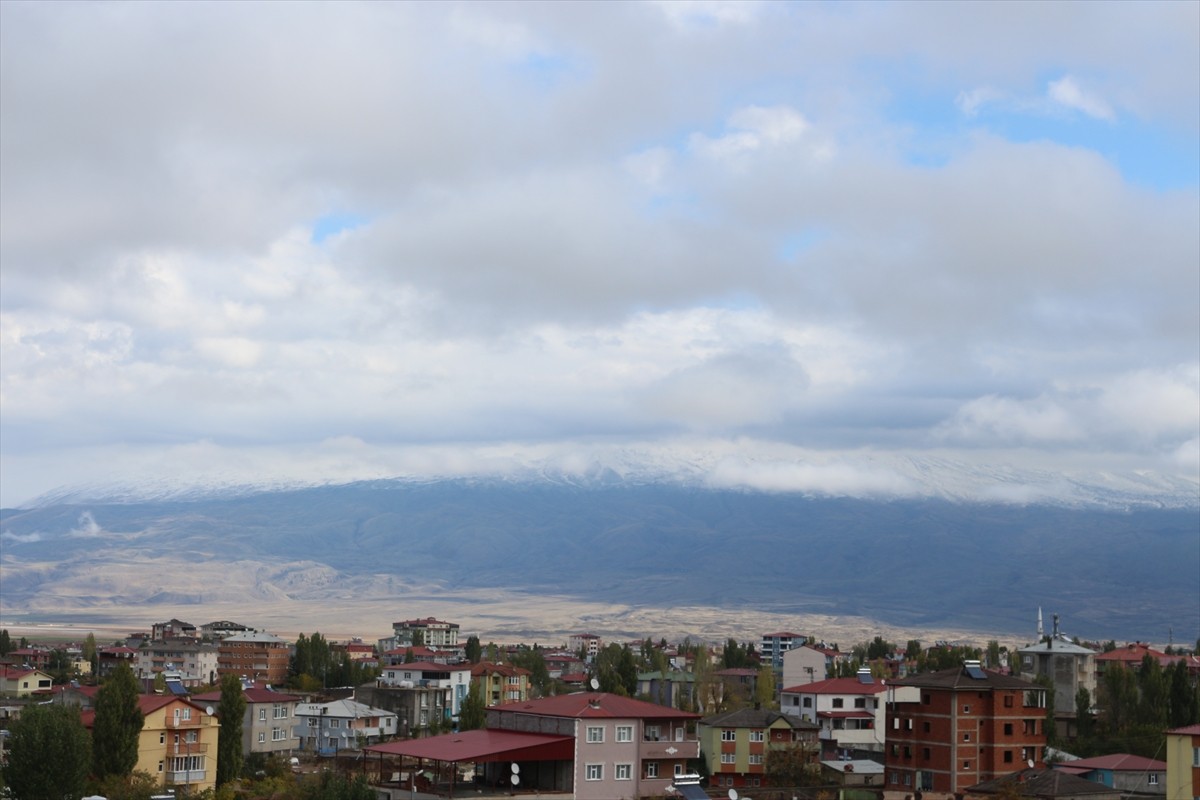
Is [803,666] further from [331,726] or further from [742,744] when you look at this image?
[742,744]

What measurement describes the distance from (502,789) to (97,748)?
1610 centimetres

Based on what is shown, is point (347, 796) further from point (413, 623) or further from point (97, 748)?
point (413, 623)

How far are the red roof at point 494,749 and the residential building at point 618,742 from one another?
534mm

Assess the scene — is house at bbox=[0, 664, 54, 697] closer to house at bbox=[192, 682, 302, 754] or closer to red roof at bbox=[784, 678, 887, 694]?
house at bbox=[192, 682, 302, 754]

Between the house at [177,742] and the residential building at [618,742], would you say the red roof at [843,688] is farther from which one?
the house at [177,742]

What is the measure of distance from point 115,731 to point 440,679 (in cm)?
4481

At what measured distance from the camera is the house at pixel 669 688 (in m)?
107

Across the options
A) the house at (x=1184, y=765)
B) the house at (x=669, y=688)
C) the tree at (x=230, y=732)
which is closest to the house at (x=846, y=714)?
the house at (x=669, y=688)

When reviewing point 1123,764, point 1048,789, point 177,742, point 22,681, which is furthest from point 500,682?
point 1048,789

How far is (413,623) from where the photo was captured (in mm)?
195125

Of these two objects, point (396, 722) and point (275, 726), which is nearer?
point (275, 726)

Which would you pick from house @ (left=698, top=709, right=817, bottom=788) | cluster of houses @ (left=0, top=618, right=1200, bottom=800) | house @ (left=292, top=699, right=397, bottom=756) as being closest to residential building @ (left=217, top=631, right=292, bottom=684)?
cluster of houses @ (left=0, top=618, right=1200, bottom=800)

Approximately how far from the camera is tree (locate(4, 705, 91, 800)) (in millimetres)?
53469

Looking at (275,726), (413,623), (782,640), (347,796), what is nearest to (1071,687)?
(275,726)
